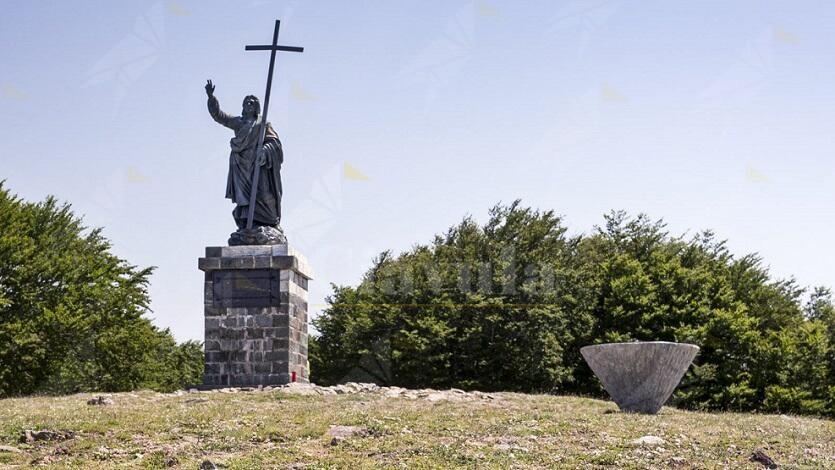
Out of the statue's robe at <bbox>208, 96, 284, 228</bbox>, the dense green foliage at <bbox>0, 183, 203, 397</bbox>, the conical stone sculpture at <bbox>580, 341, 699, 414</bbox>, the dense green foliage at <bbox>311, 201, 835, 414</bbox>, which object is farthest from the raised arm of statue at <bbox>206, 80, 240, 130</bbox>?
the dense green foliage at <bbox>311, 201, 835, 414</bbox>

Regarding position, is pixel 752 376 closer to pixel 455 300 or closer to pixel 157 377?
pixel 455 300

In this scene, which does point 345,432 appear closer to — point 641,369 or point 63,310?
point 641,369

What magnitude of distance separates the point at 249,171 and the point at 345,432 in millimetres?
11920

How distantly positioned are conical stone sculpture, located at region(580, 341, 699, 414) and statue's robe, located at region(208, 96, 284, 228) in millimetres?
9820

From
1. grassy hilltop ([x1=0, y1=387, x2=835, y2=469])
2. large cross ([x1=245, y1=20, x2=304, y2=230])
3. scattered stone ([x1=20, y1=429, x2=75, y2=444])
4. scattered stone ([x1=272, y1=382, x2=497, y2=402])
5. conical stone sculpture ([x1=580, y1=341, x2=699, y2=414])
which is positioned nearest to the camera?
grassy hilltop ([x1=0, y1=387, x2=835, y2=469])

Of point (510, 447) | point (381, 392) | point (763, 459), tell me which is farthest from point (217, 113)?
point (763, 459)

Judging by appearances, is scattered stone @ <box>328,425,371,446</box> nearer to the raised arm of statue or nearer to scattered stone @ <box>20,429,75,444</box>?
scattered stone @ <box>20,429,75,444</box>

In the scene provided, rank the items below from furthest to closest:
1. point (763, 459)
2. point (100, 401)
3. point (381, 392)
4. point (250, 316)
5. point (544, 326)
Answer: point (544, 326), point (250, 316), point (381, 392), point (100, 401), point (763, 459)

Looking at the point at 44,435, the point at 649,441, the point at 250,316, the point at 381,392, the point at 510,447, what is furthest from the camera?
the point at 250,316

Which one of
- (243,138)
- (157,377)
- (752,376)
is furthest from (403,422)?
(157,377)

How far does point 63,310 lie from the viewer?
125 ft

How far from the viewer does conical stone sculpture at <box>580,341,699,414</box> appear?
66.7 feet

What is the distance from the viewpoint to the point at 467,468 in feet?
43.4

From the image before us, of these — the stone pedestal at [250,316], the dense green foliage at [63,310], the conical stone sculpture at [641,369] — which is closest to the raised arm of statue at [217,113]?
the stone pedestal at [250,316]
